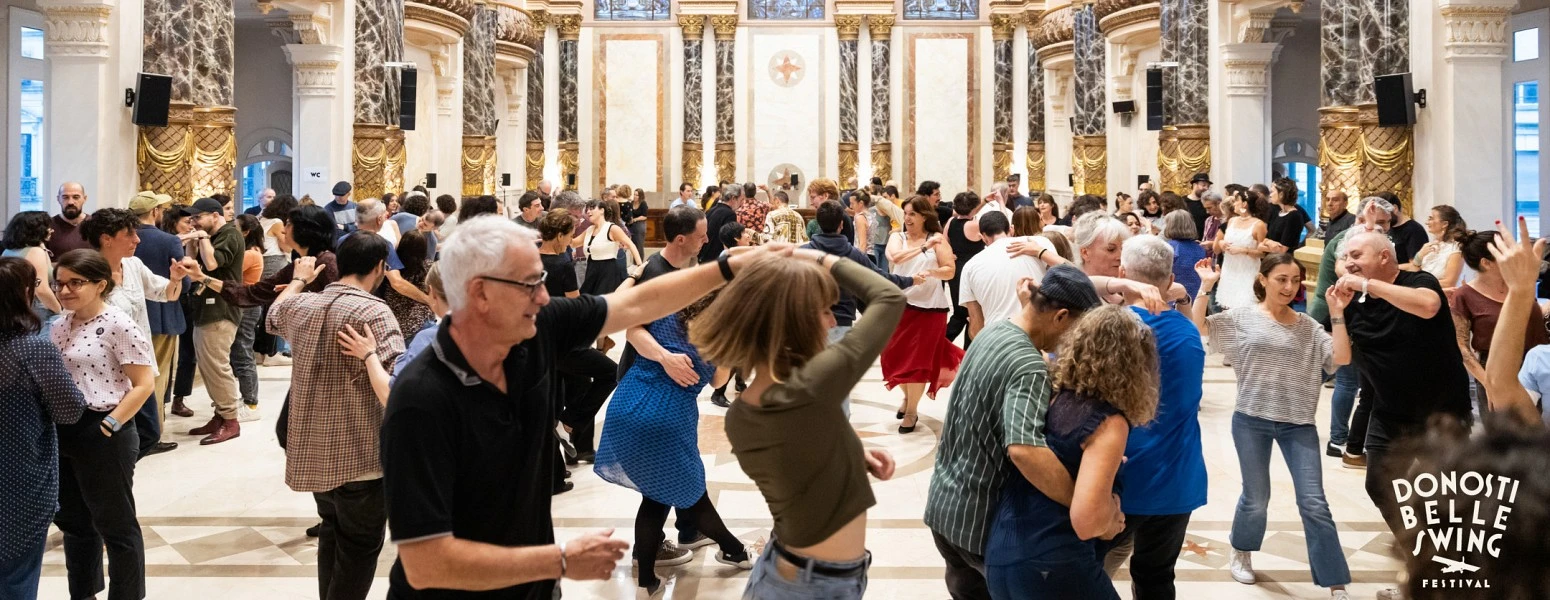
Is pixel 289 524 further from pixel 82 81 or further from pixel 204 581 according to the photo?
pixel 82 81

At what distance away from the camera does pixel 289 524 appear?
654cm

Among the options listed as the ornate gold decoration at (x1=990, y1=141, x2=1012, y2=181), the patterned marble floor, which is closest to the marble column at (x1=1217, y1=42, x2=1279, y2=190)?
the patterned marble floor

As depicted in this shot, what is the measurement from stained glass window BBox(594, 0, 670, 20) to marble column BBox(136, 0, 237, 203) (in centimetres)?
1660

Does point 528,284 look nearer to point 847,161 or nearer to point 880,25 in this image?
point 847,161

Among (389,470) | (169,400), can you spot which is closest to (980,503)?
(389,470)

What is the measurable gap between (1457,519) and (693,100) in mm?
28432

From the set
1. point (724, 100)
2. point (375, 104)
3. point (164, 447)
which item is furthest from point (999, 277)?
point (724, 100)

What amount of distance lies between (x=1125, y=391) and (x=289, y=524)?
478cm

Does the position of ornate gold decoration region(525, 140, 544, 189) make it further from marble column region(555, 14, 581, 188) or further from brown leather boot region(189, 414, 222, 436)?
brown leather boot region(189, 414, 222, 436)

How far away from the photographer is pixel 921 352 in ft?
28.8

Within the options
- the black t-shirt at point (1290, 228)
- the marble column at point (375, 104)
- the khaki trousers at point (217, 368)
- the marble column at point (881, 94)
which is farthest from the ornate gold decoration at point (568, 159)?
the khaki trousers at point (217, 368)

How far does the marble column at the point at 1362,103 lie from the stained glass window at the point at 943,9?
675 inches

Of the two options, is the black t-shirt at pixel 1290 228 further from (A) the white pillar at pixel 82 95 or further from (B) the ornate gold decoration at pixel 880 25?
(B) the ornate gold decoration at pixel 880 25

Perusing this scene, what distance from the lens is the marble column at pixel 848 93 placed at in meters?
29.3
